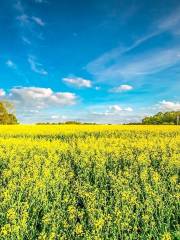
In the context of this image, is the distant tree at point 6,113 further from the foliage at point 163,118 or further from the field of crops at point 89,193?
the field of crops at point 89,193

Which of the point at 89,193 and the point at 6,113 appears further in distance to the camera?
the point at 6,113

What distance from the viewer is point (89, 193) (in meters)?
7.79

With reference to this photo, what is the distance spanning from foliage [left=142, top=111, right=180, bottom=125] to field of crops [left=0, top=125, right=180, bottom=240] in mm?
48083

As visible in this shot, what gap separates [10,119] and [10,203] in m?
69.0

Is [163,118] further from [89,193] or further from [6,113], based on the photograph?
[89,193]

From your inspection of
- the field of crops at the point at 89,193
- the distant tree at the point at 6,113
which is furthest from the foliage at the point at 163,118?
the field of crops at the point at 89,193

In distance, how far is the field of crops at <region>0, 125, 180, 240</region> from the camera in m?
6.43

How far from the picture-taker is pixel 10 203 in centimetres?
779

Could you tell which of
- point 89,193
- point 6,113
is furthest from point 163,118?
point 89,193

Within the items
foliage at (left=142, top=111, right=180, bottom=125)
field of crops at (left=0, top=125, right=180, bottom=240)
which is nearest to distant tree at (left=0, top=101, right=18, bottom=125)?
foliage at (left=142, top=111, right=180, bottom=125)

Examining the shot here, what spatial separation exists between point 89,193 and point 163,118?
5783 centimetres

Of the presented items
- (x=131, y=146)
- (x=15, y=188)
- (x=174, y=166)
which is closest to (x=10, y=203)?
(x=15, y=188)

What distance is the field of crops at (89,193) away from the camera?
6.43m

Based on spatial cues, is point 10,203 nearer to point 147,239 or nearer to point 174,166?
point 147,239
